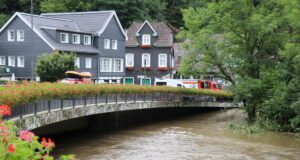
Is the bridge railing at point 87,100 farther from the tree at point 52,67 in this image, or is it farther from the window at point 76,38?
the window at point 76,38

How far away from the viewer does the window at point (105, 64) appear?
160 feet

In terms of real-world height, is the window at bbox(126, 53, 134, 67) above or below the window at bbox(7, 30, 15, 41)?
below

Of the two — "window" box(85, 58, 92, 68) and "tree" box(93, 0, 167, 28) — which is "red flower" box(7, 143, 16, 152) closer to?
"window" box(85, 58, 92, 68)

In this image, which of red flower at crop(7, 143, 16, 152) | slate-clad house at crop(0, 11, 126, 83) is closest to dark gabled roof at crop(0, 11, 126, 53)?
slate-clad house at crop(0, 11, 126, 83)

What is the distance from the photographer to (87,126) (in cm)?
2692

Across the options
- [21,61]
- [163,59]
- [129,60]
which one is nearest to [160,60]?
[163,59]

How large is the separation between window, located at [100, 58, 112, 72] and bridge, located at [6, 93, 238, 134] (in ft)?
51.7

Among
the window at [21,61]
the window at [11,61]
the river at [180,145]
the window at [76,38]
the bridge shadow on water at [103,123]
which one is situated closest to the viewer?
the river at [180,145]

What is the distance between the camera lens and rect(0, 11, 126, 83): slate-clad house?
41.9m

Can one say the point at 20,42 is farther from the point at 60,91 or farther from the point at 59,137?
the point at 60,91

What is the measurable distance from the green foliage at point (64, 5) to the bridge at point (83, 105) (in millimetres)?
34470

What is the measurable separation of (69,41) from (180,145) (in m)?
25.4

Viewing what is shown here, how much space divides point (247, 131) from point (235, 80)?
5.15 meters

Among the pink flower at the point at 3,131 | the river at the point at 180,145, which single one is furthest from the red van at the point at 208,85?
the pink flower at the point at 3,131
